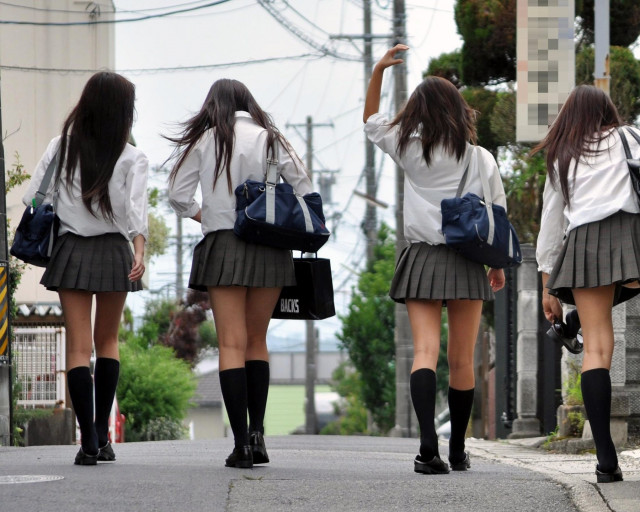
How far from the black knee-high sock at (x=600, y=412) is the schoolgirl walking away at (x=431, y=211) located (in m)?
0.73

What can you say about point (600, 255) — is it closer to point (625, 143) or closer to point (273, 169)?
point (625, 143)

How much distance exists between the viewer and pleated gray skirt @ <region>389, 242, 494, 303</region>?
5.54 metres

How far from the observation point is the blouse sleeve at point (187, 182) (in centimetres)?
566

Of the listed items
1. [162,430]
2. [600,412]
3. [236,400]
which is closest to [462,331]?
[600,412]

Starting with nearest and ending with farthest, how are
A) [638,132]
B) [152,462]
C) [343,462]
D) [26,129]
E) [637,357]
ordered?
1. [638,132]
2. [152,462]
3. [343,462]
4. [637,357]
5. [26,129]

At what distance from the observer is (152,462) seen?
6.18 metres

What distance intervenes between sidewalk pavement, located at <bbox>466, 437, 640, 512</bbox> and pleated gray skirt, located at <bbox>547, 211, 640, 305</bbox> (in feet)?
2.63

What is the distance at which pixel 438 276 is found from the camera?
557cm

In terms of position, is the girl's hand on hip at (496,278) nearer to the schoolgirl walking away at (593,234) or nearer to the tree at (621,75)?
the schoolgirl walking away at (593,234)

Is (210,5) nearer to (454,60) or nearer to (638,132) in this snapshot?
(454,60)

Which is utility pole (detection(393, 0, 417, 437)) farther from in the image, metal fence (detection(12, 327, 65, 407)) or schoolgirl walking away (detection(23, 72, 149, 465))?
schoolgirl walking away (detection(23, 72, 149, 465))

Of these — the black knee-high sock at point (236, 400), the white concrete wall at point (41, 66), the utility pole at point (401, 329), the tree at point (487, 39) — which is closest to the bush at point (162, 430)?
the utility pole at point (401, 329)

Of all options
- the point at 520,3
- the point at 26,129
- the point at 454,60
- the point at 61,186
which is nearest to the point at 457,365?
the point at 61,186

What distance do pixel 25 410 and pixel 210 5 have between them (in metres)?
7.58
